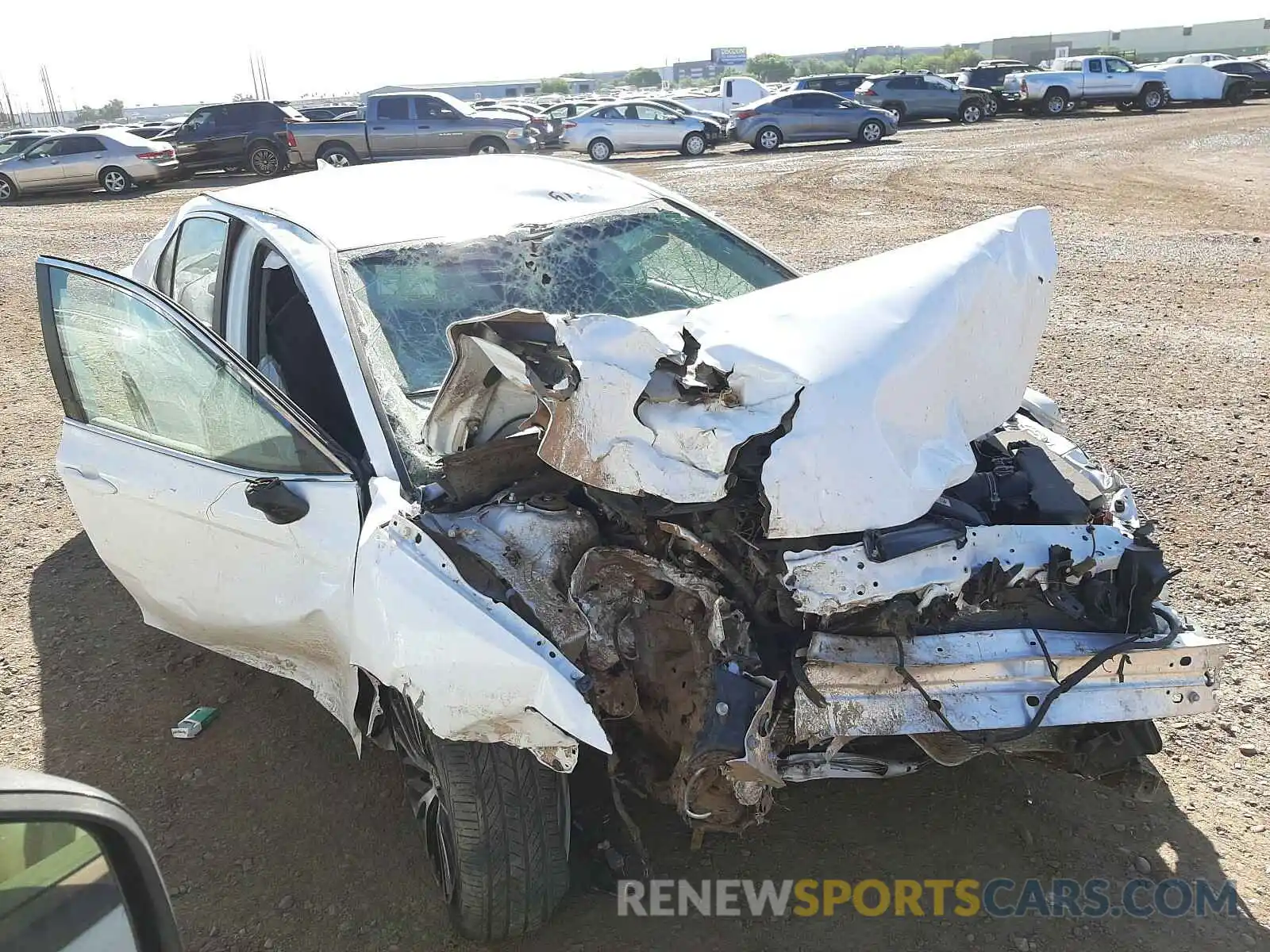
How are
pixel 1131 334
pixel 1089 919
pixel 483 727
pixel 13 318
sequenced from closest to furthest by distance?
1. pixel 483 727
2. pixel 1089 919
3. pixel 1131 334
4. pixel 13 318

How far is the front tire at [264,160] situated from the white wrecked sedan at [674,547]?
18.6 metres

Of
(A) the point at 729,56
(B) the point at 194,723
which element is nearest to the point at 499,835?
(B) the point at 194,723

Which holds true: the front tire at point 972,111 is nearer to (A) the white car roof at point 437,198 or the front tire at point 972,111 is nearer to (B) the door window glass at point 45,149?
(B) the door window glass at point 45,149

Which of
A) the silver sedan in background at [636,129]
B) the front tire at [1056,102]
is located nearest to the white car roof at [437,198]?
the silver sedan in background at [636,129]

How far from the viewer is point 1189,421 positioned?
5.43m

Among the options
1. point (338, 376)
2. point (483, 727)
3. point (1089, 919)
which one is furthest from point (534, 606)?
point (1089, 919)

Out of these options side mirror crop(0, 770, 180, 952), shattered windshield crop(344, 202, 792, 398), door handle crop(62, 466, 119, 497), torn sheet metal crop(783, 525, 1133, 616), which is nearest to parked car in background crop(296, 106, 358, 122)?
shattered windshield crop(344, 202, 792, 398)

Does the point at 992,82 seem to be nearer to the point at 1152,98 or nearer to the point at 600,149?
the point at 1152,98

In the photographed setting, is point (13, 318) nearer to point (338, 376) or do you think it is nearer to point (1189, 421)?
point (338, 376)

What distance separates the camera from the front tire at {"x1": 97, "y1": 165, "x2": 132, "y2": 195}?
18.1 metres

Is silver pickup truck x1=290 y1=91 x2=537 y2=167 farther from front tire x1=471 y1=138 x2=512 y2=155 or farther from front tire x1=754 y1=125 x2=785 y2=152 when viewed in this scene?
front tire x1=754 y1=125 x2=785 y2=152

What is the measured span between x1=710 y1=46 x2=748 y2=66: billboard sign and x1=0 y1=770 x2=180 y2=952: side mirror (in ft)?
348

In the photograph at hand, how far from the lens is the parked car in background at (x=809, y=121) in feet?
71.6

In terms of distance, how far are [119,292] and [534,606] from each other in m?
1.97
